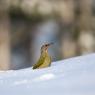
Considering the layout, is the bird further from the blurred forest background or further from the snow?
the blurred forest background

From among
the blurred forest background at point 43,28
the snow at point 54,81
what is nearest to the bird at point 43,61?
the snow at point 54,81

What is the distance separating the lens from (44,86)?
2.55 m

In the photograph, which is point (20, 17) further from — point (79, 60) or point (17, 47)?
point (79, 60)

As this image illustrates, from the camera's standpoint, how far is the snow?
8.18ft

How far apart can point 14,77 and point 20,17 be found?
37.6 ft

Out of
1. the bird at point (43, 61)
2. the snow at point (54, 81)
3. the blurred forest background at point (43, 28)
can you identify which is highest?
the snow at point (54, 81)

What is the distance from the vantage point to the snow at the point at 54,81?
8.18 ft

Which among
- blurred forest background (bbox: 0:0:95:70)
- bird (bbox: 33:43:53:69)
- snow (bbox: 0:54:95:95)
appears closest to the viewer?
snow (bbox: 0:54:95:95)

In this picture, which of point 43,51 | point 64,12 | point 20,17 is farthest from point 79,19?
point 43,51

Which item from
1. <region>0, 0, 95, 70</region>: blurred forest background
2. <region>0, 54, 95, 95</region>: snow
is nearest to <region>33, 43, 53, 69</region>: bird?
<region>0, 54, 95, 95</region>: snow

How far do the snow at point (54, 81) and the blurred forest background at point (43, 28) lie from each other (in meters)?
9.81

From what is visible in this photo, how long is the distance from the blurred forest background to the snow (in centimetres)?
981

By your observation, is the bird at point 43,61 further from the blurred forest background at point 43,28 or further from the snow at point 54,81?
the blurred forest background at point 43,28

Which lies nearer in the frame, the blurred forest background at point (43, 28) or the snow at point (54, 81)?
the snow at point (54, 81)
